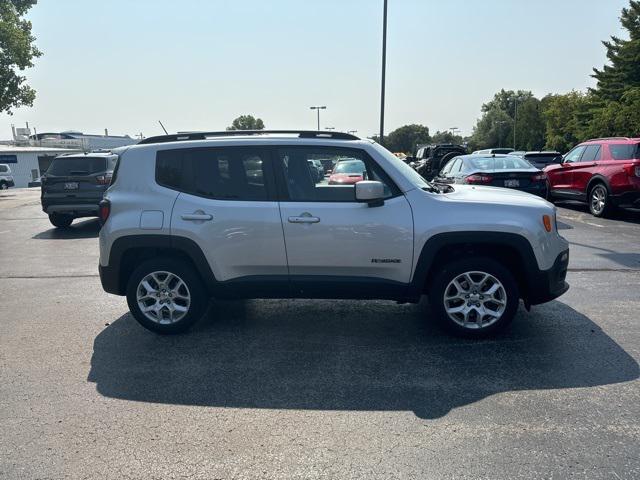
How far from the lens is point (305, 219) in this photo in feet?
15.5

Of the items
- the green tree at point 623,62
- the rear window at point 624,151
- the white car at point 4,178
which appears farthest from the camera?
the green tree at point 623,62

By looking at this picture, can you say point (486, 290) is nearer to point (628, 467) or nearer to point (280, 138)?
point (628, 467)

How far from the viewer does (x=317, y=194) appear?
485cm

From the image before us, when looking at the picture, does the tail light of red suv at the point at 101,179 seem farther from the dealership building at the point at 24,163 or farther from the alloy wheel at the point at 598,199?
the dealership building at the point at 24,163

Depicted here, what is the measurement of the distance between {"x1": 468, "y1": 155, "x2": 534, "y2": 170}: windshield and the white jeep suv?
7.09 metres

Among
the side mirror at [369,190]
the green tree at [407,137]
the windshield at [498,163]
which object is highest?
the side mirror at [369,190]

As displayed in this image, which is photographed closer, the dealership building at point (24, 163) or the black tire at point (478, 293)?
the black tire at point (478, 293)

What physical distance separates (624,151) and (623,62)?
137 feet

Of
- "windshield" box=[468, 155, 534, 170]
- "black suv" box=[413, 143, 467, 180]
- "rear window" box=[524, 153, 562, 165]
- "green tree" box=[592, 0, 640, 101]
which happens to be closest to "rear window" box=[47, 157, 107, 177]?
"windshield" box=[468, 155, 534, 170]

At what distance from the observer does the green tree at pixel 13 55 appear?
27.9 m

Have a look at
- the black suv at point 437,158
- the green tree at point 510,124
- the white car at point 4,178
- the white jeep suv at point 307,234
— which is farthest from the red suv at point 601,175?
the green tree at point 510,124

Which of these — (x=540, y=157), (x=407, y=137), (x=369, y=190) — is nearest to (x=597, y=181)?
(x=369, y=190)

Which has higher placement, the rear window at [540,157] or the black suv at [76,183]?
the black suv at [76,183]

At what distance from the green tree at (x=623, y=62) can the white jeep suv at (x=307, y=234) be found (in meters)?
47.3
